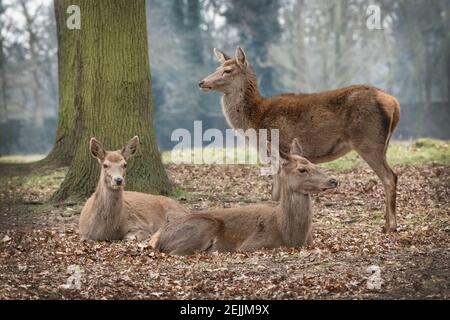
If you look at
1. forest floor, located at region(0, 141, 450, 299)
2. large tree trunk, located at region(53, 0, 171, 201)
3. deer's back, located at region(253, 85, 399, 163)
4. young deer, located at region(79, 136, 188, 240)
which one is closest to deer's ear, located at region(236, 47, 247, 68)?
deer's back, located at region(253, 85, 399, 163)

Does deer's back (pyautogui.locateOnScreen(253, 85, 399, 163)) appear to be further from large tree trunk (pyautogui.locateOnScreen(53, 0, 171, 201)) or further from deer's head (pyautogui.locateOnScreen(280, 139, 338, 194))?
large tree trunk (pyautogui.locateOnScreen(53, 0, 171, 201))

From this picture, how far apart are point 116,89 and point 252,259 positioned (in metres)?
4.41

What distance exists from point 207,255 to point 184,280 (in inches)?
40.9

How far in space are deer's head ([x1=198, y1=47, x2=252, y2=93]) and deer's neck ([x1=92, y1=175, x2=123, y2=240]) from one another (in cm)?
217

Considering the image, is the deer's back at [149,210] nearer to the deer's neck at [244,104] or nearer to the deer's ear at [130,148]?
the deer's ear at [130,148]

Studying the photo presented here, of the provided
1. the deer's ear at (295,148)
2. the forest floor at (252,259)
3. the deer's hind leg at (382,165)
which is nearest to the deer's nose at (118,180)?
the forest floor at (252,259)

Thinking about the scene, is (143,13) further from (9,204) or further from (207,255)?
(207,255)

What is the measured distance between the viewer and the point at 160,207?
10672mm

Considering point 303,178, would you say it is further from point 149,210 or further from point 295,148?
point 149,210

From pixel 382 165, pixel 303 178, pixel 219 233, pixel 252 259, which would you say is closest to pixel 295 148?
pixel 303 178

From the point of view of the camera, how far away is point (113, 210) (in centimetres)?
999

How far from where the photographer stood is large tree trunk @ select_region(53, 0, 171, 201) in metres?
11.9
